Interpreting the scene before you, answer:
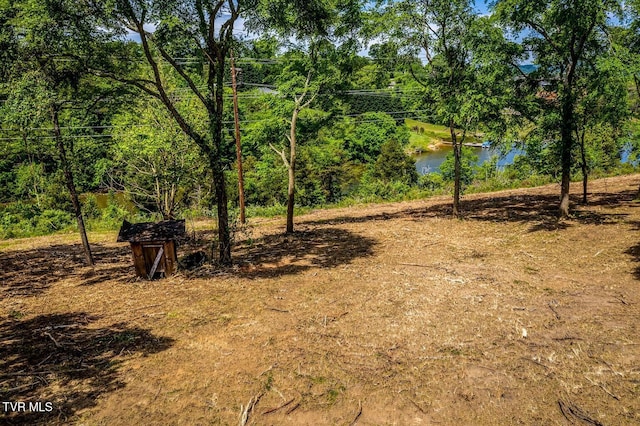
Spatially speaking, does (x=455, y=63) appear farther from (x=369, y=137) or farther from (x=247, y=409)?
(x=369, y=137)

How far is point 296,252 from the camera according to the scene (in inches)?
535

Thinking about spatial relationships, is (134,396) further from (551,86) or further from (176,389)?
(551,86)

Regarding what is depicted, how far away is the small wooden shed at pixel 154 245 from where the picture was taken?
10773 mm

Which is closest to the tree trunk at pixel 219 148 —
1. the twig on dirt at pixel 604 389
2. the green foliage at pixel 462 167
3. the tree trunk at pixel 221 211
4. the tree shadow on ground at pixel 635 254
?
the tree trunk at pixel 221 211

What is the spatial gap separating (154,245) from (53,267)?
5.78m

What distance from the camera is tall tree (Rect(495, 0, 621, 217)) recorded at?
37.3 ft

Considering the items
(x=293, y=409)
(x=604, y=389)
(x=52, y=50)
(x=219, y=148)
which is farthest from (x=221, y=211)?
(x=604, y=389)

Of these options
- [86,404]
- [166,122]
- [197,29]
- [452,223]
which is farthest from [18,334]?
[452,223]

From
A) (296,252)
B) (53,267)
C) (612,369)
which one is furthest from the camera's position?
(53,267)

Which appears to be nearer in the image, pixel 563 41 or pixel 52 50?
pixel 52 50

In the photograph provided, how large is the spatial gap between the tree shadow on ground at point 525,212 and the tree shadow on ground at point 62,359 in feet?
41.7

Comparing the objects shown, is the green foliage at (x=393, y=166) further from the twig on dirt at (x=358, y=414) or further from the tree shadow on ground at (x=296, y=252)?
the twig on dirt at (x=358, y=414)

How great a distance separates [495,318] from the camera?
300 inches

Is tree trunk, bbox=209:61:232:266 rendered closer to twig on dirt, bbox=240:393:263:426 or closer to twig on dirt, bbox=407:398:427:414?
twig on dirt, bbox=240:393:263:426
